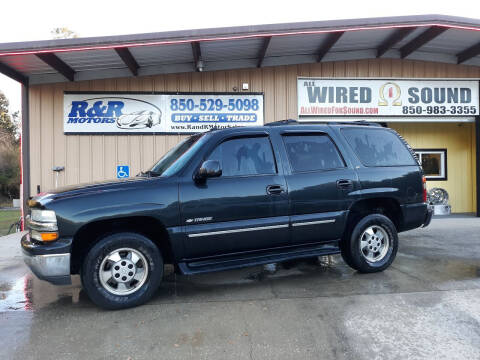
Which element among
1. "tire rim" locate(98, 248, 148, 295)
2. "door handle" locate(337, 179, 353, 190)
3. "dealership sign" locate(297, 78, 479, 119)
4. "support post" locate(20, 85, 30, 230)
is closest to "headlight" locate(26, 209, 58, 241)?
"tire rim" locate(98, 248, 148, 295)

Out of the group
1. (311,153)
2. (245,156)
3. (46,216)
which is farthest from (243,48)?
(46,216)

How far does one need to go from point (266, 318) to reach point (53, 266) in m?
2.10

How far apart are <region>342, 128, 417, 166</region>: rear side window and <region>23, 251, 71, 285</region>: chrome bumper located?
12.1ft

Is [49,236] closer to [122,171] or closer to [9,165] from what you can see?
[122,171]

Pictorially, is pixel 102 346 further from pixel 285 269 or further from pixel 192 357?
pixel 285 269

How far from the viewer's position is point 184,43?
7.80m

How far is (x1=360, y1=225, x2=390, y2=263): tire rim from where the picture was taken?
188 inches

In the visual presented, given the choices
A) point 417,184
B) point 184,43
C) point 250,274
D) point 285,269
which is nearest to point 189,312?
point 250,274

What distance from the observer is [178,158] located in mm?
4297

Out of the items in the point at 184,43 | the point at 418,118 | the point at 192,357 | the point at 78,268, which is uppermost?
the point at 184,43

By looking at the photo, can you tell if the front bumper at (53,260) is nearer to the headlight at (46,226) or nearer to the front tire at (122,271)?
the headlight at (46,226)

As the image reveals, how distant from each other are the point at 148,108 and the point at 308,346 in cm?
747

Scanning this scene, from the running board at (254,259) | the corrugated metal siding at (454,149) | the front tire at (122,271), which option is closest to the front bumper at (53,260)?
the front tire at (122,271)

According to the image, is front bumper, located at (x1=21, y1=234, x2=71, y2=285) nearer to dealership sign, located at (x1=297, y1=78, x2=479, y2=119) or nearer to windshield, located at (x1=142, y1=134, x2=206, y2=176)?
windshield, located at (x1=142, y1=134, x2=206, y2=176)
